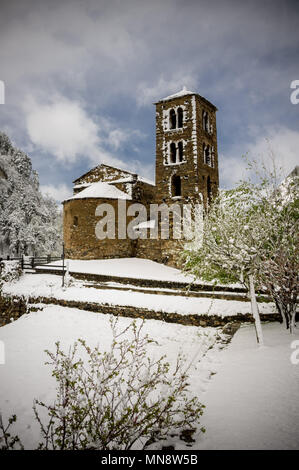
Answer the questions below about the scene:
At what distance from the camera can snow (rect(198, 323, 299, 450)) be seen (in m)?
2.82

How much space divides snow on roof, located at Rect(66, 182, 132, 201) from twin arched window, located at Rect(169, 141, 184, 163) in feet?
17.0

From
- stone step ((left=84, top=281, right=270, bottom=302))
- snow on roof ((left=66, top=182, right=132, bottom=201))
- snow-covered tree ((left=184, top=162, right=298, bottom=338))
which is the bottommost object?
stone step ((left=84, top=281, right=270, bottom=302))

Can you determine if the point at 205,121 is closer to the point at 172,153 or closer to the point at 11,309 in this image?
the point at 172,153

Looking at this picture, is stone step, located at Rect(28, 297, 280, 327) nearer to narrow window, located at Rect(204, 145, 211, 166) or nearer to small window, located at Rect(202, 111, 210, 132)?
narrow window, located at Rect(204, 145, 211, 166)

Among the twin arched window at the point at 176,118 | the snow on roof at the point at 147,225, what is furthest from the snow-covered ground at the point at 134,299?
the twin arched window at the point at 176,118

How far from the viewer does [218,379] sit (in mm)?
4438

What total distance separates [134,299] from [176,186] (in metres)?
12.0

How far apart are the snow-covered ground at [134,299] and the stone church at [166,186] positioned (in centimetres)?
627

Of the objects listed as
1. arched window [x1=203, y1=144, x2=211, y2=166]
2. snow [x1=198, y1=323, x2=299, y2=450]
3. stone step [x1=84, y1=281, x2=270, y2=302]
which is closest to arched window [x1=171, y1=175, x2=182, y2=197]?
arched window [x1=203, y1=144, x2=211, y2=166]

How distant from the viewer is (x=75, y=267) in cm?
1841
